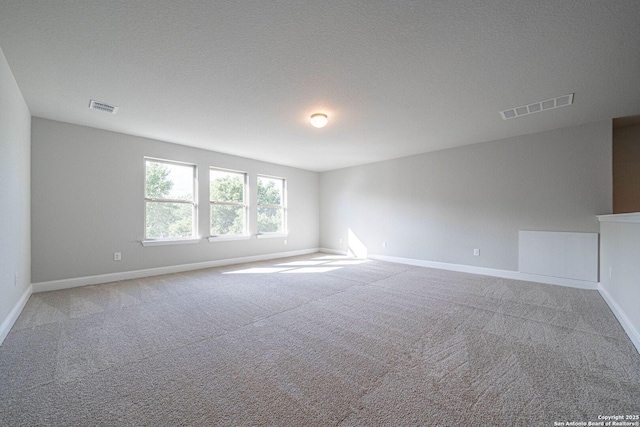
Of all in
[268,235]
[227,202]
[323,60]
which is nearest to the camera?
[323,60]

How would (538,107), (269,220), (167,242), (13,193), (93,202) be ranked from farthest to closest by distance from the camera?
(269,220), (167,242), (93,202), (538,107), (13,193)

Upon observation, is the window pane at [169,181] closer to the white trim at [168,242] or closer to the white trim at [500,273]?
the white trim at [168,242]

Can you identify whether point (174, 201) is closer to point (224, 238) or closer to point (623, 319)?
point (224, 238)

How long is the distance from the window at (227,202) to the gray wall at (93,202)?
0.24m

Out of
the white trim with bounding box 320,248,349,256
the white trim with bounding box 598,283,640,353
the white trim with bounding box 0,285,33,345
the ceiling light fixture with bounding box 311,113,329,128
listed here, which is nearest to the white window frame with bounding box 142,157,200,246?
the white trim with bounding box 0,285,33,345

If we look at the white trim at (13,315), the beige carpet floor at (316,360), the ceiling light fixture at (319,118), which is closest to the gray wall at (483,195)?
the beige carpet floor at (316,360)

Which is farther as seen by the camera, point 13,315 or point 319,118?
point 319,118

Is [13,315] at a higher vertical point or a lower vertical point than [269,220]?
lower

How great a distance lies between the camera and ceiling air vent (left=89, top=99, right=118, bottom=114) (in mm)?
3170

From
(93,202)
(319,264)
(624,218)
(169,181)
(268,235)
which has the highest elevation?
(169,181)

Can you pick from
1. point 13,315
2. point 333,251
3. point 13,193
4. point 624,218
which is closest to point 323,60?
point 624,218

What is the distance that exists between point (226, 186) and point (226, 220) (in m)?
0.76

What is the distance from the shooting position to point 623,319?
8.11 feet

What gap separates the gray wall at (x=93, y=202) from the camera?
11.9ft
